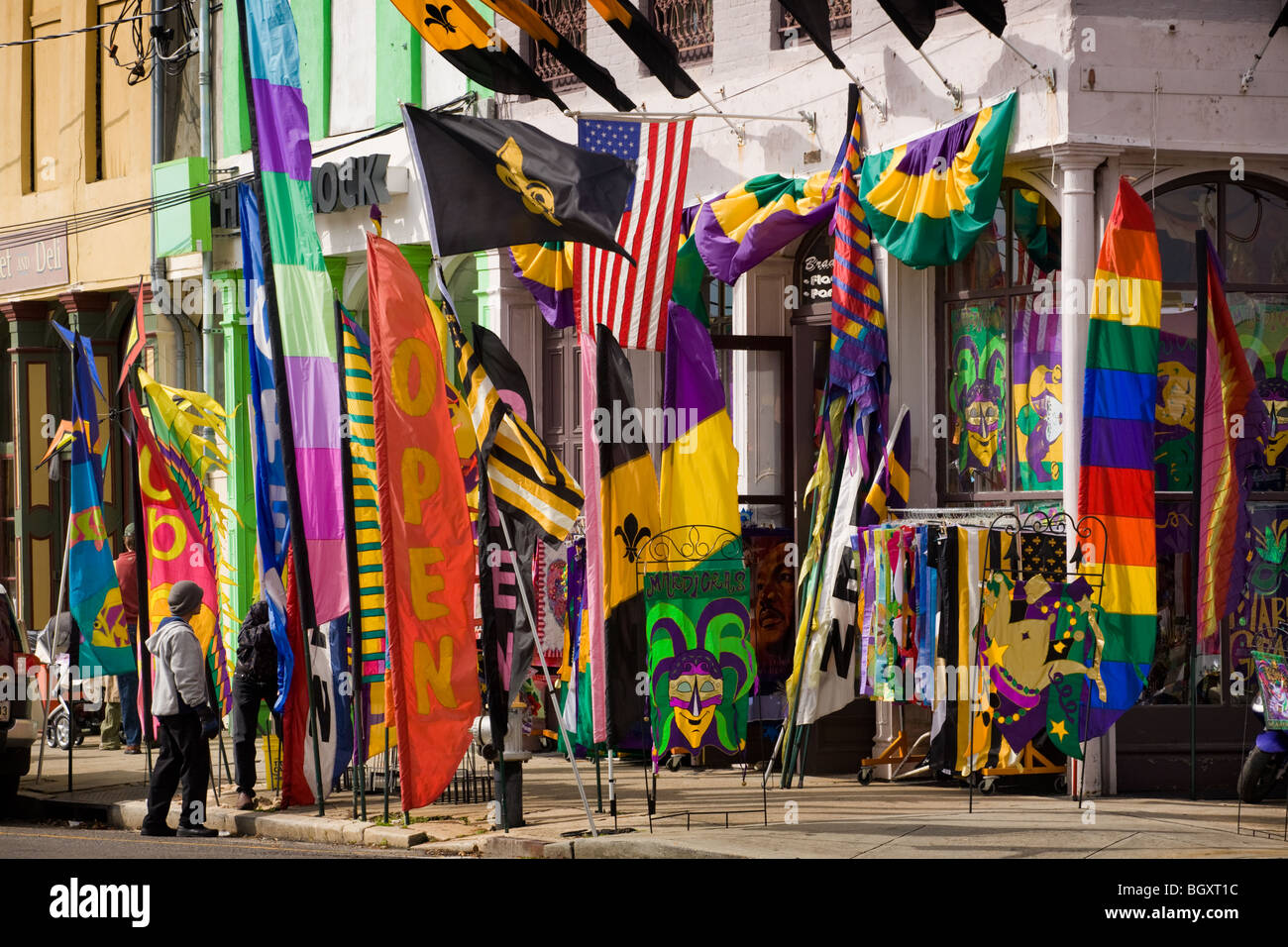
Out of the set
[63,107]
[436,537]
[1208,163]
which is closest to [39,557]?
[63,107]

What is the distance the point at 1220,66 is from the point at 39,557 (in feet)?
56.0

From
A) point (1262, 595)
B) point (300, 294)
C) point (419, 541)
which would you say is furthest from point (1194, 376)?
point (300, 294)

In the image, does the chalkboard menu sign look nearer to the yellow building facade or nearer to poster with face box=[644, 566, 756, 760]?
poster with face box=[644, 566, 756, 760]

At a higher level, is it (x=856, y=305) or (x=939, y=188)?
(x=939, y=188)

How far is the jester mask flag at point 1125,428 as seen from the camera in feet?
41.7

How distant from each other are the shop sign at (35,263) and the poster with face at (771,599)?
12.2 metres

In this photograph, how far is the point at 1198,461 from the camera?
42.8 feet

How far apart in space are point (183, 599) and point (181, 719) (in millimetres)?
806

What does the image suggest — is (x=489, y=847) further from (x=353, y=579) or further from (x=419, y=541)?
(x=353, y=579)

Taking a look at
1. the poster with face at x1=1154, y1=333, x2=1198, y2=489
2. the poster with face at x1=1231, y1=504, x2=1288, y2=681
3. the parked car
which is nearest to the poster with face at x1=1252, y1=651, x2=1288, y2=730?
the poster with face at x1=1231, y1=504, x2=1288, y2=681

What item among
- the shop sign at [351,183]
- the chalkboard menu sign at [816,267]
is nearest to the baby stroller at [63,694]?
the shop sign at [351,183]

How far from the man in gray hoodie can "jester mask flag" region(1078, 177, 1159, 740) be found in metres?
6.06

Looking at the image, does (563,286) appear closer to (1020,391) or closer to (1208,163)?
(1020,391)

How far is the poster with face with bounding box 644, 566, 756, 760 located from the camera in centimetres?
1251
